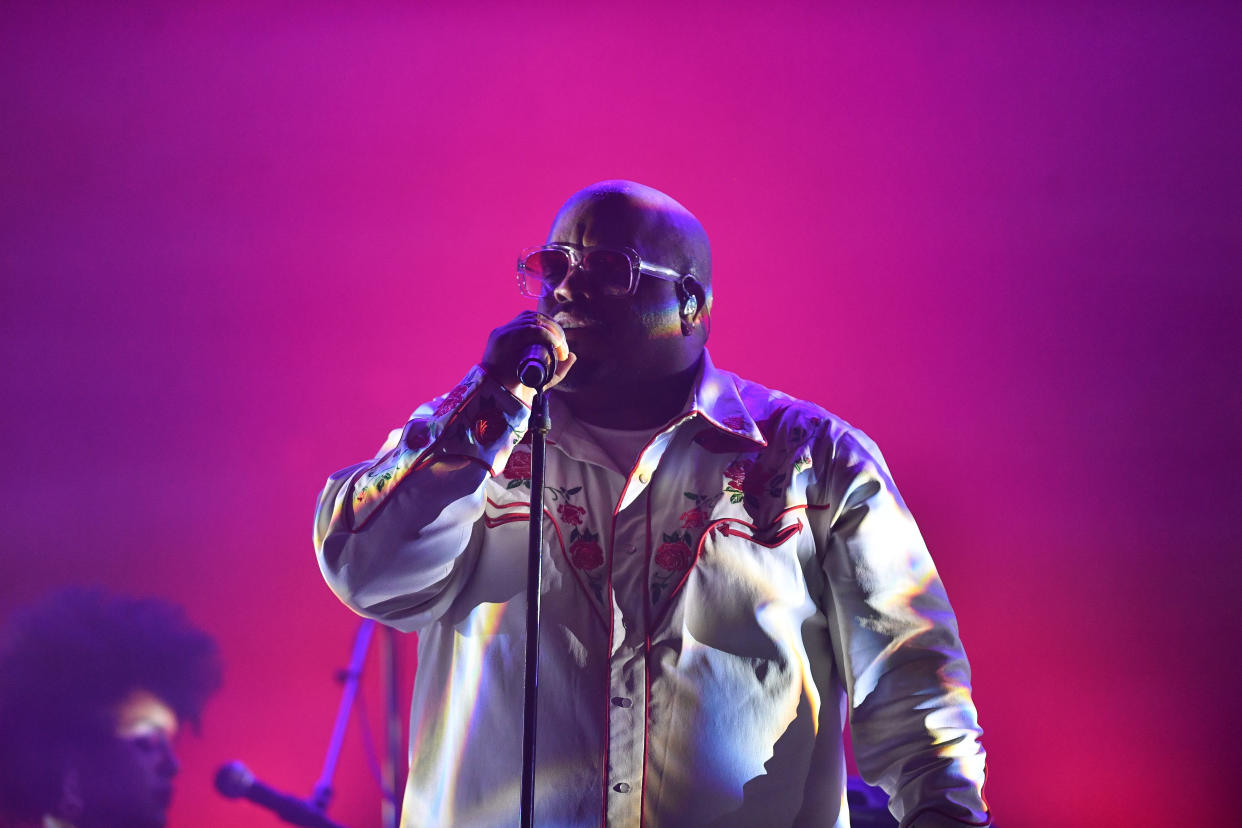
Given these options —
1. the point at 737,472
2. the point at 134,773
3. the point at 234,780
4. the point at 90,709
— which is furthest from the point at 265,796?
the point at 737,472

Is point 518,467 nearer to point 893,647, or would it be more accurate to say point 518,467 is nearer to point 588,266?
point 588,266

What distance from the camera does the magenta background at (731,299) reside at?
6.98ft

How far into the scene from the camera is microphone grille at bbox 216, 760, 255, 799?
229 cm

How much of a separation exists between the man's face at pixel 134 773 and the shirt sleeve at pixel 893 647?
69.7 inches

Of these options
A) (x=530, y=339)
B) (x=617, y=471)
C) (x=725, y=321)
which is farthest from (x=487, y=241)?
(x=530, y=339)

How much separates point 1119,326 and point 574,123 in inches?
53.4

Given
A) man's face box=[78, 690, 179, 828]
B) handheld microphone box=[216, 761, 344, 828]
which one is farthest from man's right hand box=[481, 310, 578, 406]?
man's face box=[78, 690, 179, 828]

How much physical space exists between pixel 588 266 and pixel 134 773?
5.94 feet

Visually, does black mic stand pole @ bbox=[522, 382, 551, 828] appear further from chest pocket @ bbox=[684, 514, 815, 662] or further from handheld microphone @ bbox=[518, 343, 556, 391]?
chest pocket @ bbox=[684, 514, 815, 662]

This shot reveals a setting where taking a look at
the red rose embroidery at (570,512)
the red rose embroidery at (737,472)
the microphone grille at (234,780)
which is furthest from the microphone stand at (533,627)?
the microphone grille at (234,780)

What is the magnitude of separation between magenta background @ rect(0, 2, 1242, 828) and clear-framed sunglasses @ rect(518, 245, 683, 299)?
2.28 feet

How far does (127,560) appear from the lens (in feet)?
7.95

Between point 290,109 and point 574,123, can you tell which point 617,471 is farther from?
point 290,109

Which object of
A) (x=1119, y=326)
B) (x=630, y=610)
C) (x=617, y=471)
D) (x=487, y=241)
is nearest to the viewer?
(x=630, y=610)
